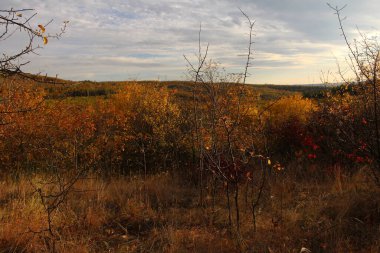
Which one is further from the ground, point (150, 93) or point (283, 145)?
point (150, 93)

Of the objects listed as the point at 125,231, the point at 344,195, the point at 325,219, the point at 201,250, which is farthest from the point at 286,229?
the point at 125,231

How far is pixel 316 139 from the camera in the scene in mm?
9695

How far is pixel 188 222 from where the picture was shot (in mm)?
5047

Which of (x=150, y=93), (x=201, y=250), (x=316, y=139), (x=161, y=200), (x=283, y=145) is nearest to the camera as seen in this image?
(x=201, y=250)

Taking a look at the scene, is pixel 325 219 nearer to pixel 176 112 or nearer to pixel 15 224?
pixel 15 224

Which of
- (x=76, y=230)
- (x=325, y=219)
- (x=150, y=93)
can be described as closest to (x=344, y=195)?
(x=325, y=219)

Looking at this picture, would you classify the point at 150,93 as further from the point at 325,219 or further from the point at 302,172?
the point at 325,219

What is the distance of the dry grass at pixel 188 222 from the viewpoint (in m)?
4.01

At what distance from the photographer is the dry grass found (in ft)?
13.1

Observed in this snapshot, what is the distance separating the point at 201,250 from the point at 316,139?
6.69m

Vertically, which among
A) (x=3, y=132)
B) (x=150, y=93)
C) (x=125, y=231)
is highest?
(x=150, y=93)

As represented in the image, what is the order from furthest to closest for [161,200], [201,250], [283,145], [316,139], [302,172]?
[283,145], [316,139], [302,172], [161,200], [201,250]

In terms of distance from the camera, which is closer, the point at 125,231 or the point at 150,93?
the point at 125,231

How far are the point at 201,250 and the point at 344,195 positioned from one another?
9.51 ft
